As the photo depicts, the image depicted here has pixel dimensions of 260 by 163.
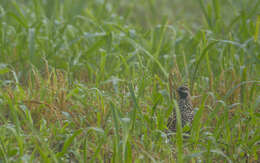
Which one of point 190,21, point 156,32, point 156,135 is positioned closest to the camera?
point 156,135

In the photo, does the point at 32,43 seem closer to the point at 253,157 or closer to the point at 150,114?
the point at 150,114

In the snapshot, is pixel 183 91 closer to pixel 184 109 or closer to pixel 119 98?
pixel 184 109

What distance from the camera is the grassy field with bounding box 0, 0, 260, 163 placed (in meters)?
2.09

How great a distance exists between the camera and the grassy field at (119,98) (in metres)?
2.09

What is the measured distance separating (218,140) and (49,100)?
43.1 inches

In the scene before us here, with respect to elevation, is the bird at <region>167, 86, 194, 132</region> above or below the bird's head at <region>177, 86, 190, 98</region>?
below

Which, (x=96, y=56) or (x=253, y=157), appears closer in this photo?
(x=253, y=157)

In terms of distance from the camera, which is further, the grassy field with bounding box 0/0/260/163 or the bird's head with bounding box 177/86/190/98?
the bird's head with bounding box 177/86/190/98

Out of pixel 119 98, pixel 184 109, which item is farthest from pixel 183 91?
pixel 119 98

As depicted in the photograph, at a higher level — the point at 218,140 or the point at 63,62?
the point at 63,62

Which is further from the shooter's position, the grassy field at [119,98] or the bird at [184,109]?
the bird at [184,109]

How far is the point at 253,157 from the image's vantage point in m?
2.25

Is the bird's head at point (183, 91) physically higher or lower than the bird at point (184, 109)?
higher

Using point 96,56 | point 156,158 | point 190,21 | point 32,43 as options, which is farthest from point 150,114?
point 190,21
